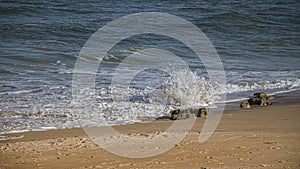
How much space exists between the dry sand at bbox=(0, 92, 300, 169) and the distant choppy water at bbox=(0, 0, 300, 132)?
3.32 feet

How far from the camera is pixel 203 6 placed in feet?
80.8

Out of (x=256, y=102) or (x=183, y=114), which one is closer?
(x=183, y=114)

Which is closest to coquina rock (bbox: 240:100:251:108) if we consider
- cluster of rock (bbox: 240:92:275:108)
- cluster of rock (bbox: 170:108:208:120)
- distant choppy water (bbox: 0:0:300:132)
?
cluster of rock (bbox: 240:92:275:108)

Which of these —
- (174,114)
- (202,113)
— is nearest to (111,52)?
(174,114)

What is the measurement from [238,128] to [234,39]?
40.9 ft

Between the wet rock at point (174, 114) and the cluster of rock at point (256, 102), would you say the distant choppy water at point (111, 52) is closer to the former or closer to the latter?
the wet rock at point (174, 114)

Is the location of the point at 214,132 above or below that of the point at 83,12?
below

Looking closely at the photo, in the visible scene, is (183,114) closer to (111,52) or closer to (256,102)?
(256,102)

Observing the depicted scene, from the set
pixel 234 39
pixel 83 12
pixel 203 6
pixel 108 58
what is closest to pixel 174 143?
pixel 108 58

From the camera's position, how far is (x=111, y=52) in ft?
46.2

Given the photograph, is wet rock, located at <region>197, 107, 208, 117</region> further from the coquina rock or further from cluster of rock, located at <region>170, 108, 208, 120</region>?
the coquina rock

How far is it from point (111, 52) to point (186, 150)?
951 centimetres

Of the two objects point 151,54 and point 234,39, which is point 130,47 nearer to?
point 151,54

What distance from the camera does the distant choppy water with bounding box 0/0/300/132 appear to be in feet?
25.0
